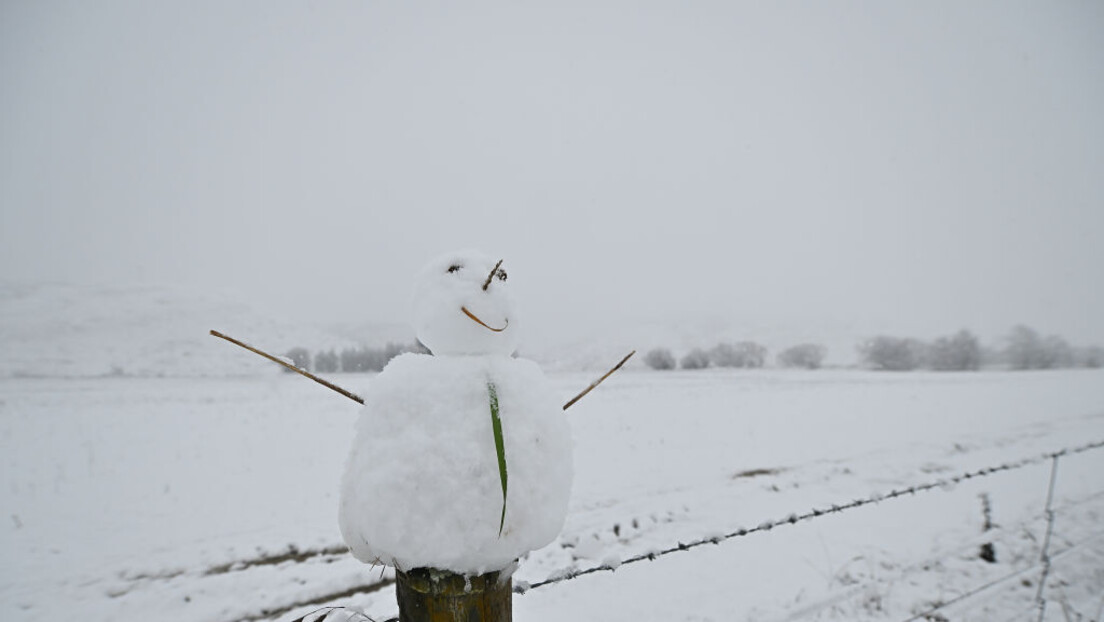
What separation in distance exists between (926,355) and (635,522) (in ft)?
227

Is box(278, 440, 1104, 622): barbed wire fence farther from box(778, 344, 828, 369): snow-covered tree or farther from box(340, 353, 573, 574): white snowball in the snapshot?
box(778, 344, 828, 369): snow-covered tree

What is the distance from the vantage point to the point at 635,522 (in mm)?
6645

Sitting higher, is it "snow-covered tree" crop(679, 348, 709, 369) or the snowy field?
"snow-covered tree" crop(679, 348, 709, 369)

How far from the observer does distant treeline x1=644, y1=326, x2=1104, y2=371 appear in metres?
56.1

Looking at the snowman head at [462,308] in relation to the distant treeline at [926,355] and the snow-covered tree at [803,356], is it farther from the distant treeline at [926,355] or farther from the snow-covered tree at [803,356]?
the snow-covered tree at [803,356]

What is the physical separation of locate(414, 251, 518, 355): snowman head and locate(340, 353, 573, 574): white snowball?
5cm

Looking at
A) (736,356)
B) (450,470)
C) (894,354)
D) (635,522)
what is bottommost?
(635,522)

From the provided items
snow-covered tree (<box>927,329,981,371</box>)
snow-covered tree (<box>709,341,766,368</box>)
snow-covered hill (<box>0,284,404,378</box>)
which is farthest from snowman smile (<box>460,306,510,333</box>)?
snow-covered tree (<box>927,329,981,371</box>)

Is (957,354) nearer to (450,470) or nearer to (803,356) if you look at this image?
(803,356)

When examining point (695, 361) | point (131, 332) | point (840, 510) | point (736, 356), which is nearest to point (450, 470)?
point (840, 510)

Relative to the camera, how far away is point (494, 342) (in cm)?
101

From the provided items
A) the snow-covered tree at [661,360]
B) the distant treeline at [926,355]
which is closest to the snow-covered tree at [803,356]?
the distant treeline at [926,355]

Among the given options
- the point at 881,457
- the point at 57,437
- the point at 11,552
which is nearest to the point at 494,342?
the point at 11,552

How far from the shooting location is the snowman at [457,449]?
841mm
